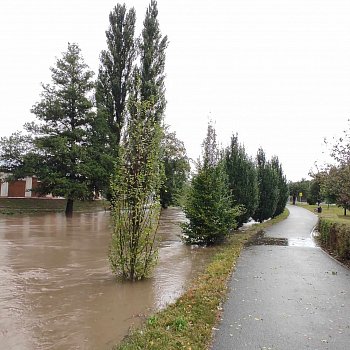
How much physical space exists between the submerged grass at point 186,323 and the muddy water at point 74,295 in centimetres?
42

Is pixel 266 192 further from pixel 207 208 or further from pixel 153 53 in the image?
pixel 153 53

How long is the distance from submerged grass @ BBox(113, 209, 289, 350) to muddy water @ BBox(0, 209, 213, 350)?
42cm

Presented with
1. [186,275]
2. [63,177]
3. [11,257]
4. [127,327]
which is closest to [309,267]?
[186,275]

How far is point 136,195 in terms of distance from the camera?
7508 millimetres

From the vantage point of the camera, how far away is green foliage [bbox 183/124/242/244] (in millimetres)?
13945

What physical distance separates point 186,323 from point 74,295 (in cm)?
294

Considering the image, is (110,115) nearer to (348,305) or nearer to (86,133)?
(86,133)

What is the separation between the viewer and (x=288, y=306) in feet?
19.9

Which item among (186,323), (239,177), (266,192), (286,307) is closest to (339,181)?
(286,307)

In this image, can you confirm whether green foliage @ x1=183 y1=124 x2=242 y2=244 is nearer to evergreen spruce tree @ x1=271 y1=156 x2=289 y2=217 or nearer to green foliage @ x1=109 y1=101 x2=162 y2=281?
green foliage @ x1=109 y1=101 x2=162 y2=281

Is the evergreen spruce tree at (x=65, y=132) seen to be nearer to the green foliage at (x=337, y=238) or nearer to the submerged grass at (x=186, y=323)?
the green foliage at (x=337, y=238)

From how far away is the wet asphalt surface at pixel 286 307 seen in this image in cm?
458

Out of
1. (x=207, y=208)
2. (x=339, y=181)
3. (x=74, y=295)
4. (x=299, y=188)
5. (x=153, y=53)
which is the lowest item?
(x=74, y=295)

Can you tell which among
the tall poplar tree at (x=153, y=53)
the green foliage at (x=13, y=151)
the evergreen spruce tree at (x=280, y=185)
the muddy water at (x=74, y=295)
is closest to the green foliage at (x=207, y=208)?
the muddy water at (x=74, y=295)
